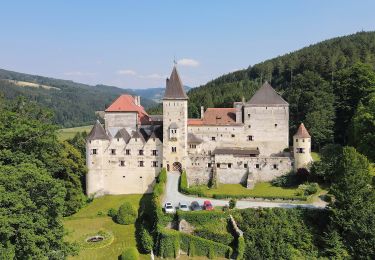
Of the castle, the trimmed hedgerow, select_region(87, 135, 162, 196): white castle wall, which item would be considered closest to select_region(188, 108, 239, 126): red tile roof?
the castle

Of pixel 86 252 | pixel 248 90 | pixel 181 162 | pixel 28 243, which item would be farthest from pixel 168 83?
pixel 248 90

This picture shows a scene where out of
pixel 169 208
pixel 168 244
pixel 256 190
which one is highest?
pixel 256 190

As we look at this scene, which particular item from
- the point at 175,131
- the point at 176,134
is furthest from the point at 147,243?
the point at 175,131

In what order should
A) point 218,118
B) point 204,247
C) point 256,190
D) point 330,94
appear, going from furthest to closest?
point 330,94
point 218,118
point 256,190
point 204,247

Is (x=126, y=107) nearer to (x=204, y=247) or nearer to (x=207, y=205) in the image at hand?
(x=207, y=205)

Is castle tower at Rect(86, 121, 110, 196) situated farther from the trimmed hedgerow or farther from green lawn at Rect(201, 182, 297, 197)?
the trimmed hedgerow

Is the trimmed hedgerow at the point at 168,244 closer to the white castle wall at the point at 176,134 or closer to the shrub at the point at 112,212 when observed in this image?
the shrub at the point at 112,212
